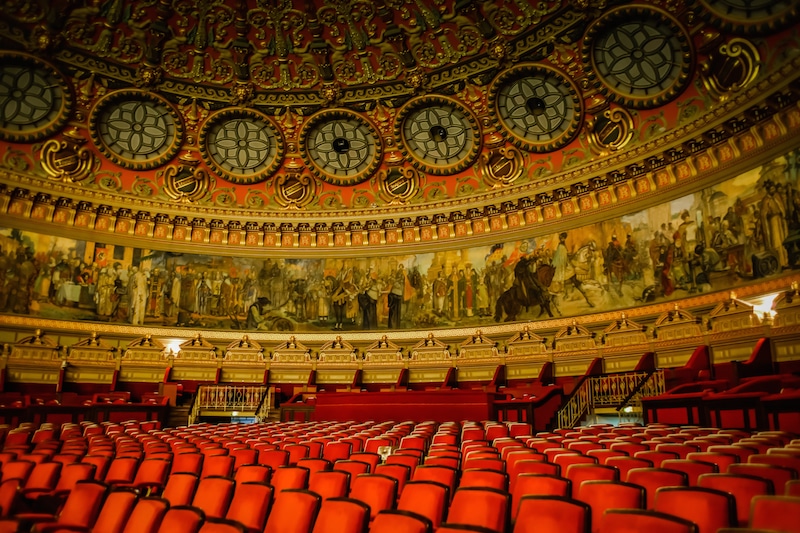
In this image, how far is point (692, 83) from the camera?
49.0ft

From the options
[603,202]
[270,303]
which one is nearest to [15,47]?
[270,303]

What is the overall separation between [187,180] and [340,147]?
6.12m

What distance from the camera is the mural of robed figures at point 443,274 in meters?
13.3

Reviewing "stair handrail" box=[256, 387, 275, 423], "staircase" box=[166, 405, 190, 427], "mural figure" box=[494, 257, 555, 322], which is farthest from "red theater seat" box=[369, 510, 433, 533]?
"mural figure" box=[494, 257, 555, 322]

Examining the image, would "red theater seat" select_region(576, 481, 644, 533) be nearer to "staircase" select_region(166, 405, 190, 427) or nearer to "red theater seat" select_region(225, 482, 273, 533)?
"red theater seat" select_region(225, 482, 273, 533)

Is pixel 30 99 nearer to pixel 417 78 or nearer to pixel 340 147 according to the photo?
pixel 340 147

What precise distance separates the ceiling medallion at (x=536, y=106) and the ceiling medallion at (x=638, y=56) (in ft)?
3.70

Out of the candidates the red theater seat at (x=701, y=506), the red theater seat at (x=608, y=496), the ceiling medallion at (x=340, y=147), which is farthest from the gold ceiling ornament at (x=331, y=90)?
the red theater seat at (x=701, y=506)

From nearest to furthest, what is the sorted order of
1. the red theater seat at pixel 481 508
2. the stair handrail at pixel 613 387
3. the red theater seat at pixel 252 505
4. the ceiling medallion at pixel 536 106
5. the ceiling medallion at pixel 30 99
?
the red theater seat at pixel 481 508, the red theater seat at pixel 252 505, the stair handrail at pixel 613 387, the ceiling medallion at pixel 536 106, the ceiling medallion at pixel 30 99

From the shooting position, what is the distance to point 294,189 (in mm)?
22328

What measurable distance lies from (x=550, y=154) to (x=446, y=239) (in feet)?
15.5

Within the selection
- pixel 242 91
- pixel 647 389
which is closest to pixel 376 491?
pixel 647 389

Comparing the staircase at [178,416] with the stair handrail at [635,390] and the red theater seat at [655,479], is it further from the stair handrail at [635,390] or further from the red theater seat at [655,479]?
the red theater seat at [655,479]

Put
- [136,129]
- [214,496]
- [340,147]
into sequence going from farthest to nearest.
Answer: [340,147] → [136,129] → [214,496]
